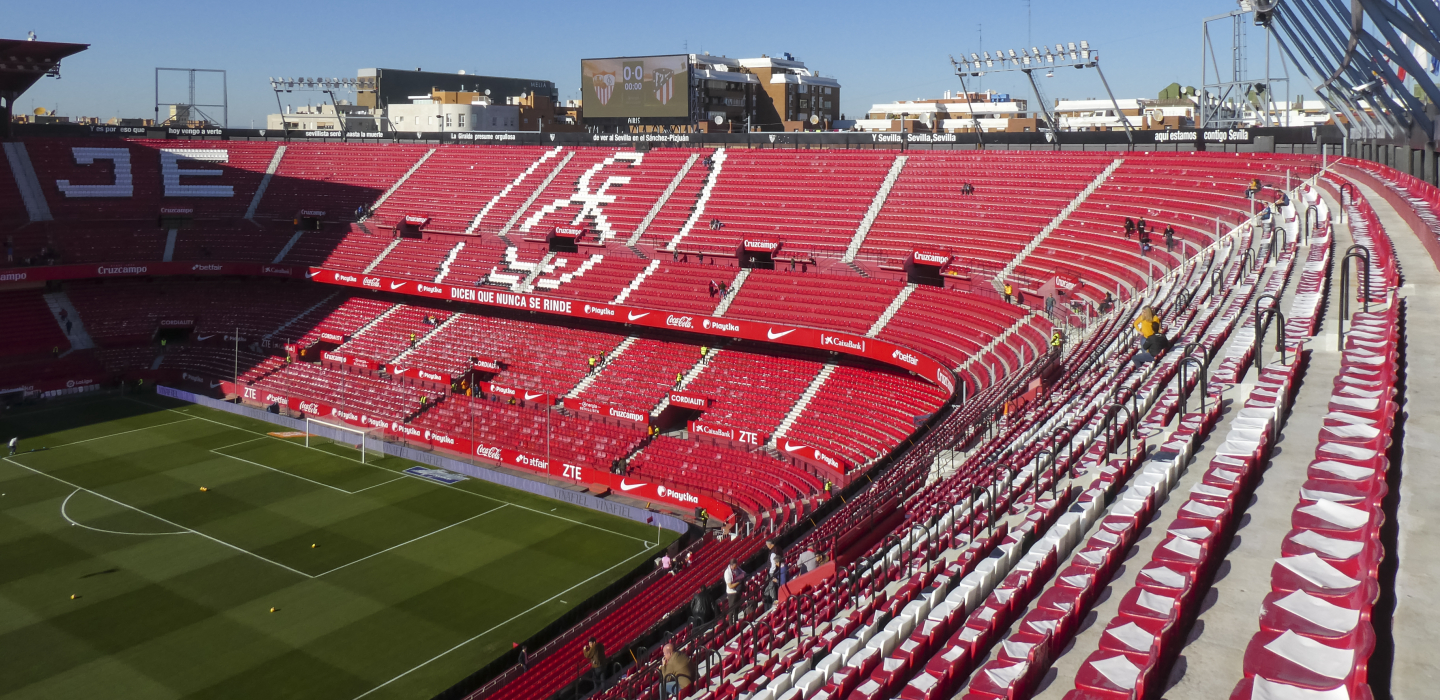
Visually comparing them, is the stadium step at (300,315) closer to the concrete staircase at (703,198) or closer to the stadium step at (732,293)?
the concrete staircase at (703,198)

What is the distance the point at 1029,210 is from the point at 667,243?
16.6 m

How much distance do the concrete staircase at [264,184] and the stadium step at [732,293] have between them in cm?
3202

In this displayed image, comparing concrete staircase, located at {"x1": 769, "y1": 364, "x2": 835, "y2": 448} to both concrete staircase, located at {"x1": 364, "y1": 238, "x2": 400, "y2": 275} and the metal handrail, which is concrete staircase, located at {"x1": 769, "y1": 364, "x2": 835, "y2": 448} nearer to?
the metal handrail

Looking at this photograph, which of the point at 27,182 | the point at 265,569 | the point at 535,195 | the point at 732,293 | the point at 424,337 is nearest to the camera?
the point at 265,569

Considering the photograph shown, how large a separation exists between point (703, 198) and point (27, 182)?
124ft

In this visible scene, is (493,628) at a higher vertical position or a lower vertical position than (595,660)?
lower

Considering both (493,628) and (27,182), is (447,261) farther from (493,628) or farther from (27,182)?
(493,628)

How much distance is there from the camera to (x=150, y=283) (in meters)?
55.6

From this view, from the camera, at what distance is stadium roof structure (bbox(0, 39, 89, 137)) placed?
177ft

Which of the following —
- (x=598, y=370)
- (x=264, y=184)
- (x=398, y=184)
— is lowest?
(x=598, y=370)

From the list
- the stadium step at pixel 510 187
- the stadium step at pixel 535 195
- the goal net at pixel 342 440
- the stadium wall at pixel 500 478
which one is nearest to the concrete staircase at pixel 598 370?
the stadium wall at pixel 500 478

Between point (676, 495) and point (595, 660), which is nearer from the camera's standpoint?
point (595, 660)

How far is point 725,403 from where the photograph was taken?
3828cm

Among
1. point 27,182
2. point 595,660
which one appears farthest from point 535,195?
point 595,660
